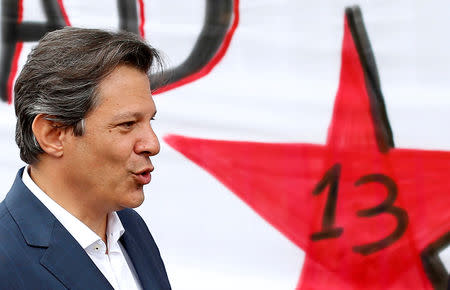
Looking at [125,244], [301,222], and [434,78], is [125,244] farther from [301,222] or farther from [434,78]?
[434,78]

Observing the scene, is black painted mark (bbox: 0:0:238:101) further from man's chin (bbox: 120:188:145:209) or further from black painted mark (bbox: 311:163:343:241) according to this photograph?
man's chin (bbox: 120:188:145:209)

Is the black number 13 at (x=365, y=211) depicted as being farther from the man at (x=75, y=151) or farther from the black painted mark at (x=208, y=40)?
the man at (x=75, y=151)

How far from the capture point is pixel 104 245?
1098mm

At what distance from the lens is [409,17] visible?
1659 millimetres

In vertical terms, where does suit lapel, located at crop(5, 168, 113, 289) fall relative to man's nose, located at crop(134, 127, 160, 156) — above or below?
below

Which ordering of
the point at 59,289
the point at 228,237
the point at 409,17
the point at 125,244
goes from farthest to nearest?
the point at 228,237 → the point at 409,17 → the point at 125,244 → the point at 59,289

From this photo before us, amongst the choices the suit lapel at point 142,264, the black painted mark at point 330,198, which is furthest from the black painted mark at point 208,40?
the suit lapel at point 142,264

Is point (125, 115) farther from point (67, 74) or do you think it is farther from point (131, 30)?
point (131, 30)

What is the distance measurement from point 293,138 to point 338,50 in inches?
9.7

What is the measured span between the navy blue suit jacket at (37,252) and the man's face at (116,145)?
0.07 metres

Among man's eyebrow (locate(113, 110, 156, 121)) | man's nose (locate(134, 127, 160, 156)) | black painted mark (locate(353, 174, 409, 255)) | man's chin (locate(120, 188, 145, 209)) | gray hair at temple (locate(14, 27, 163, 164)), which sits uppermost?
gray hair at temple (locate(14, 27, 163, 164))

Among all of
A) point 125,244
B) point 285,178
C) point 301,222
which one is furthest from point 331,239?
point 125,244

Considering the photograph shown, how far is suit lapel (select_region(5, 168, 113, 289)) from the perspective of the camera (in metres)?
0.99

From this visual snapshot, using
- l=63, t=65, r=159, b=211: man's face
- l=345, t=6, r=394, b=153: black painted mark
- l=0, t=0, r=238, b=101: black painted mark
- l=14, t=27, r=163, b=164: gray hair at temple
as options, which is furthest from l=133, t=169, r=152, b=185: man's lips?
l=345, t=6, r=394, b=153: black painted mark
